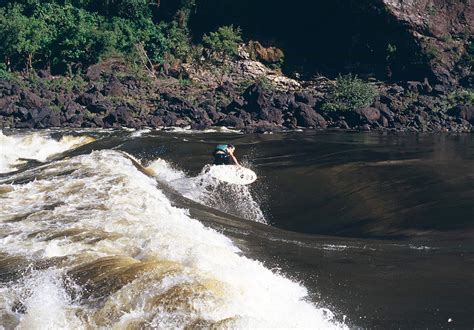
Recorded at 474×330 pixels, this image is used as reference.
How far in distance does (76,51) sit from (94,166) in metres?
27.4

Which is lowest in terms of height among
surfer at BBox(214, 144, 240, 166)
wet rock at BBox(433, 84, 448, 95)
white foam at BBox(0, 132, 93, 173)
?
white foam at BBox(0, 132, 93, 173)

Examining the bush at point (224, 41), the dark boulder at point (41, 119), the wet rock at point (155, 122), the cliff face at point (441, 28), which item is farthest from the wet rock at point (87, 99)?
the cliff face at point (441, 28)

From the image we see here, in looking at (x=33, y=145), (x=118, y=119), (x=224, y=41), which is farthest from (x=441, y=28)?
(x=33, y=145)

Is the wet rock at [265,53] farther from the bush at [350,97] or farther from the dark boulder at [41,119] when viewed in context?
the dark boulder at [41,119]

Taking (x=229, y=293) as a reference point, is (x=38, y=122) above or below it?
below

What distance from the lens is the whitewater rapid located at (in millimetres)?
7293

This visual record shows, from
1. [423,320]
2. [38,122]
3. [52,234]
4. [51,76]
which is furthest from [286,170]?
[51,76]

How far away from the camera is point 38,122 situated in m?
32.1

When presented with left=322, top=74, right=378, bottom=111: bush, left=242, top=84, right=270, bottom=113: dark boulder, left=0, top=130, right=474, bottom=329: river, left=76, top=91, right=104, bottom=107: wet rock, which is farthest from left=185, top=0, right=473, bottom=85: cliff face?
left=0, top=130, right=474, bottom=329: river

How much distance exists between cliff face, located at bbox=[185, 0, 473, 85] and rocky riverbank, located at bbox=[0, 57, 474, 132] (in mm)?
2212

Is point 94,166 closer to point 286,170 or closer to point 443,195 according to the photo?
point 286,170

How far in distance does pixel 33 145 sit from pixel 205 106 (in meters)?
12.9

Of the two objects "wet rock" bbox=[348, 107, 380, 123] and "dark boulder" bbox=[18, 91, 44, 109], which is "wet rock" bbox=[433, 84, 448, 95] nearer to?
"wet rock" bbox=[348, 107, 380, 123]

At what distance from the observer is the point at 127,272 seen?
8461mm
